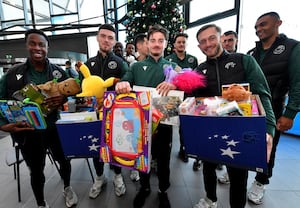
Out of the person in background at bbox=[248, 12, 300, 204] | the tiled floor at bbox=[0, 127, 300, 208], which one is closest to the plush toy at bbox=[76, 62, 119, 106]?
the tiled floor at bbox=[0, 127, 300, 208]

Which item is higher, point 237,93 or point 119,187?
Result: point 237,93

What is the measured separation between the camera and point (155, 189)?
1783 millimetres

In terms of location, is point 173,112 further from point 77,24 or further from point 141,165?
point 77,24

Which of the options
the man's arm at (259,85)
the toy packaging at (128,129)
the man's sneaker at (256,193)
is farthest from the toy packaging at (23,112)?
the man's sneaker at (256,193)

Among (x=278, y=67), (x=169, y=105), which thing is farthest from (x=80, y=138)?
(x=278, y=67)

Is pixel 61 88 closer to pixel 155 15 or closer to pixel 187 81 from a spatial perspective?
pixel 187 81

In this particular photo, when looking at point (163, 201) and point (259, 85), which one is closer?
point (259, 85)

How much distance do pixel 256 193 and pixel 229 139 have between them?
50.1 inches

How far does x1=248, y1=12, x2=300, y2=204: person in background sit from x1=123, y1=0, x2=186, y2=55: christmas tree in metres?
1.82

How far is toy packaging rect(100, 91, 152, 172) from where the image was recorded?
0.88 meters

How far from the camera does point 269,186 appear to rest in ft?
5.94

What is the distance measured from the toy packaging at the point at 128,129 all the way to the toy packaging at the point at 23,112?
0.46 m

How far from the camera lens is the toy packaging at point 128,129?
88cm

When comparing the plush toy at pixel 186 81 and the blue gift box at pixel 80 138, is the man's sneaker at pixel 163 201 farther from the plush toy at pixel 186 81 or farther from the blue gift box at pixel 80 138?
the plush toy at pixel 186 81
